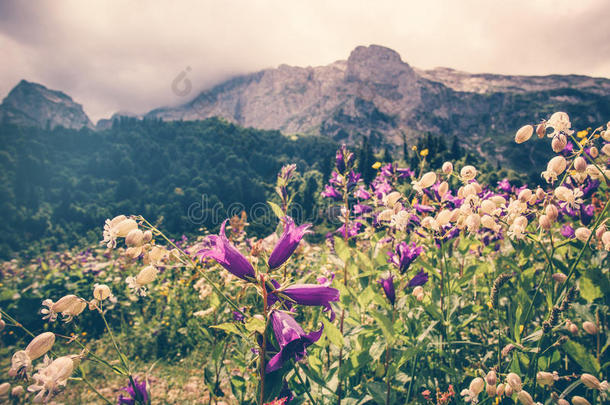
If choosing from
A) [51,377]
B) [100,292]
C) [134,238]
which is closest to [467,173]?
[134,238]

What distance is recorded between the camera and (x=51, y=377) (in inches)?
44.8

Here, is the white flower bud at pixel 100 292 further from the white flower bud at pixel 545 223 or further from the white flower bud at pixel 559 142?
the white flower bud at pixel 559 142

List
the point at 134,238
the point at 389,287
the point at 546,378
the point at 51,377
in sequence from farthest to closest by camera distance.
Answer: the point at 389,287 → the point at 546,378 → the point at 134,238 → the point at 51,377

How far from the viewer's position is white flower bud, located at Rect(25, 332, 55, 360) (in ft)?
3.94

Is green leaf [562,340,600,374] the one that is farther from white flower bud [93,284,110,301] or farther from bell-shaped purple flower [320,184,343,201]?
white flower bud [93,284,110,301]

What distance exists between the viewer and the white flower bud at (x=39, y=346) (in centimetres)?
120

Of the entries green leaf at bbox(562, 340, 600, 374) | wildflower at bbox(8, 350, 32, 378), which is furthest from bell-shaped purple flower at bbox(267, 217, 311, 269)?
green leaf at bbox(562, 340, 600, 374)

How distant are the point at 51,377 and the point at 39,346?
18cm

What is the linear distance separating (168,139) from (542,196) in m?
162

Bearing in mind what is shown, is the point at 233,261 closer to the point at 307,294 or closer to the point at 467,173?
the point at 307,294

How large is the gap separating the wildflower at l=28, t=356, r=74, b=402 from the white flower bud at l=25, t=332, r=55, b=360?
86mm

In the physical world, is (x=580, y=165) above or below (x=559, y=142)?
below

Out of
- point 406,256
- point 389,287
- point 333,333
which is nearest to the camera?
point 333,333

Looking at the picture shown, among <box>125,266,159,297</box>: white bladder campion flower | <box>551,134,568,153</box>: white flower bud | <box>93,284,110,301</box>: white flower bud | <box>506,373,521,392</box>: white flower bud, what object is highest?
<box>551,134,568,153</box>: white flower bud
